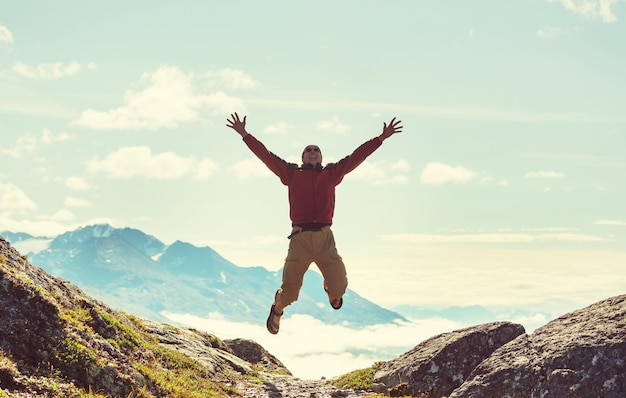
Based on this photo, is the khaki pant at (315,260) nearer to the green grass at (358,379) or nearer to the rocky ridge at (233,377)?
the rocky ridge at (233,377)

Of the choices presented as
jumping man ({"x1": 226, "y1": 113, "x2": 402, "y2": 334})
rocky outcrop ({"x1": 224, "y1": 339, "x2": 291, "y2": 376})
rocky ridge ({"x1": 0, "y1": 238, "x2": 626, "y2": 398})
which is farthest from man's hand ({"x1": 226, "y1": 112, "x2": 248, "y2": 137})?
rocky outcrop ({"x1": 224, "y1": 339, "x2": 291, "y2": 376})

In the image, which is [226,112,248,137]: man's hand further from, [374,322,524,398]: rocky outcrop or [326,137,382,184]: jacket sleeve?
[374,322,524,398]: rocky outcrop

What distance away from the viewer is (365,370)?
2222 cm

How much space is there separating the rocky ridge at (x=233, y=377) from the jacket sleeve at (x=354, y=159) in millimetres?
6381

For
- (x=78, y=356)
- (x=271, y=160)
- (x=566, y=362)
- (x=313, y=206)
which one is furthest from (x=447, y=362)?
(x=78, y=356)

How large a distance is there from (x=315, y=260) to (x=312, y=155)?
120 inches

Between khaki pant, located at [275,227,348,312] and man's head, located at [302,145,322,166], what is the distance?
6.50 feet

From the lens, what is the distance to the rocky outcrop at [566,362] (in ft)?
41.7

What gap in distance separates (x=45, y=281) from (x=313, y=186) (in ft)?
28.5

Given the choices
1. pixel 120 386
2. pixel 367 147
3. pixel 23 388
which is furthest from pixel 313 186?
pixel 23 388

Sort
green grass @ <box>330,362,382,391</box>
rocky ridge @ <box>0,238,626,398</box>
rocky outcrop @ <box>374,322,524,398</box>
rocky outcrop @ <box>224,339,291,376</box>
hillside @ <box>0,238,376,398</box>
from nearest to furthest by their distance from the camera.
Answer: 1. hillside @ <box>0,238,376,398</box>
2. rocky ridge @ <box>0,238,626,398</box>
3. rocky outcrop @ <box>374,322,524,398</box>
4. green grass @ <box>330,362,382,391</box>
5. rocky outcrop @ <box>224,339,291,376</box>

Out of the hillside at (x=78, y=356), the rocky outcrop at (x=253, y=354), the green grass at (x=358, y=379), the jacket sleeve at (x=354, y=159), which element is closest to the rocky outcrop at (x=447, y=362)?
the green grass at (x=358, y=379)

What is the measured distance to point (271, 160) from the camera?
1725 cm

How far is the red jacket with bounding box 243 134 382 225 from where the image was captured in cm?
1656
